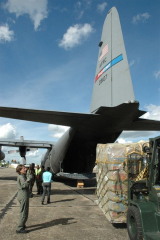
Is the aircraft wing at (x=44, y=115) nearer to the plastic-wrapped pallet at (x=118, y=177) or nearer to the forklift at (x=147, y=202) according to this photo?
the plastic-wrapped pallet at (x=118, y=177)

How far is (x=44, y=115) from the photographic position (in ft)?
25.1

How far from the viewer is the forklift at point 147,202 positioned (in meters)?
3.71

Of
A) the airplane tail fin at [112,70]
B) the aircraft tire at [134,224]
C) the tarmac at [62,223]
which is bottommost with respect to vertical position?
the tarmac at [62,223]

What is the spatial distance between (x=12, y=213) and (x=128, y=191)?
4.04m

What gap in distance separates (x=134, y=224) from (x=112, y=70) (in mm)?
6221

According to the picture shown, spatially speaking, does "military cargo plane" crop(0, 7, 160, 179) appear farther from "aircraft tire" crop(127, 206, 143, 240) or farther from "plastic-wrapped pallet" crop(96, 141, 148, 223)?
"aircraft tire" crop(127, 206, 143, 240)

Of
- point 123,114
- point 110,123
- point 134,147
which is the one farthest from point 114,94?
point 134,147

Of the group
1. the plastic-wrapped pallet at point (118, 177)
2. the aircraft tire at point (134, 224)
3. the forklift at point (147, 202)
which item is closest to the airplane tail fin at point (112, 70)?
the plastic-wrapped pallet at point (118, 177)

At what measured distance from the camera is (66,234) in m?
4.81

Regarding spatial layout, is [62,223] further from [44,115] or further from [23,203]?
[44,115]

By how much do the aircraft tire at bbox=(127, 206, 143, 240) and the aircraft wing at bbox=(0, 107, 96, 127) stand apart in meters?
4.43

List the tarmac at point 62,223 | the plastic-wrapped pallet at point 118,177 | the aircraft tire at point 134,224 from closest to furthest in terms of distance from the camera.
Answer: the aircraft tire at point 134,224, the tarmac at point 62,223, the plastic-wrapped pallet at point 118,177

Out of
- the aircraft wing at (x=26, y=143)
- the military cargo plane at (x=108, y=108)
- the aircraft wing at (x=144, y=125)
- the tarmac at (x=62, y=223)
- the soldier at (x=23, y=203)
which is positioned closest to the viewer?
the tarmac at (x=62, y=223)

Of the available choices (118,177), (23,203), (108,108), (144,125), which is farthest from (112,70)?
(23,203)
